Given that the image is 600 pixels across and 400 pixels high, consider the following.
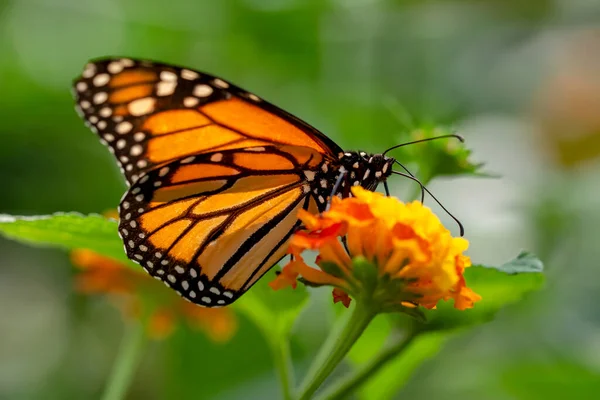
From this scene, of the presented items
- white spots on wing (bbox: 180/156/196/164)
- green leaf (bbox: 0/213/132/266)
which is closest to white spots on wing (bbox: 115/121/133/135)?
white spots on wing (bbox: 180/156/196/164)

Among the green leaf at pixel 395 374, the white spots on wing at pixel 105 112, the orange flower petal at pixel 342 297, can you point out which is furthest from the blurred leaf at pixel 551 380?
the white spots on wing at pixel 105 112

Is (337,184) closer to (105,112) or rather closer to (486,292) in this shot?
(486,292)

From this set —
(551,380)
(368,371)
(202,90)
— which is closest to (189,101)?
(202,90)

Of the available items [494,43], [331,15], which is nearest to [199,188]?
[331,15]

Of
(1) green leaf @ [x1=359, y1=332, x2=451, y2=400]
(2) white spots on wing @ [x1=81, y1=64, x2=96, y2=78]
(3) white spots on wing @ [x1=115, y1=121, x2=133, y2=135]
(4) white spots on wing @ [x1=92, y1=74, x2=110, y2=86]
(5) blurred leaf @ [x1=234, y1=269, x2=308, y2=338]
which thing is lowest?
(1) green leaf @ [x1=359, y1=332, x2=451, y2=400]

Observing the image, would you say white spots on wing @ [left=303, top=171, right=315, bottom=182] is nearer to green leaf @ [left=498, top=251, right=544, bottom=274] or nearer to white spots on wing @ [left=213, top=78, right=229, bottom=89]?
white spots on wing @ [left=213, top=78, right=229, bottom=89]

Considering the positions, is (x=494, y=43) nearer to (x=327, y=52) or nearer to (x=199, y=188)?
(x=327, y=52)

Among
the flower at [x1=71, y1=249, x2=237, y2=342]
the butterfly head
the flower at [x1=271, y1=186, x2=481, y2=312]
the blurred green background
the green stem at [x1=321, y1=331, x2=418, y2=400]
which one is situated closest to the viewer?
the flower at [x1=271, y1=186, x2=481, y2=312]
